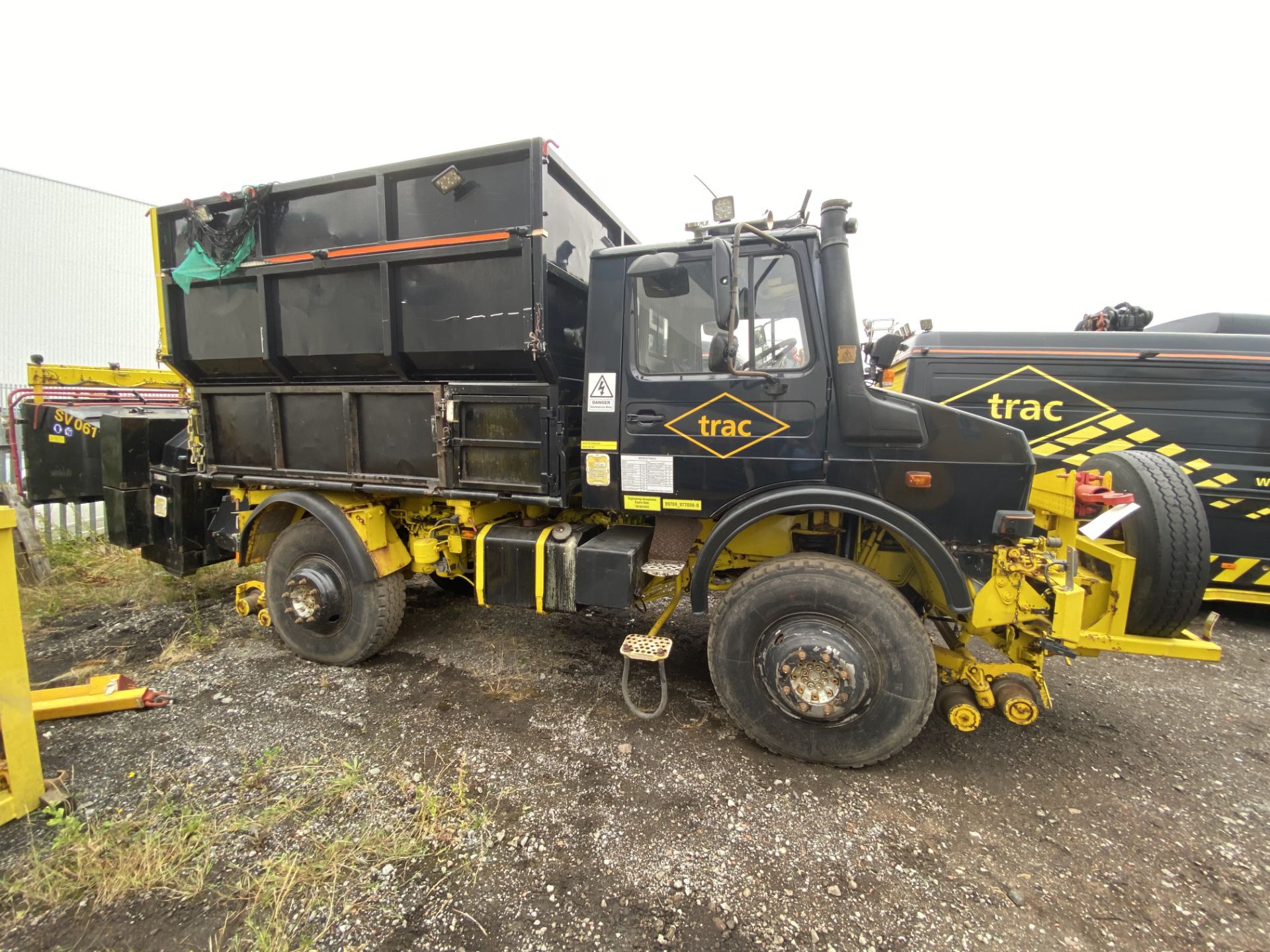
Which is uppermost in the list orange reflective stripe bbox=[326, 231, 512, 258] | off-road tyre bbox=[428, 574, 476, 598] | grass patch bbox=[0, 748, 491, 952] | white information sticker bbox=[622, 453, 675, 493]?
orange reflective stripe bbox=[326, 231, 512, 258]

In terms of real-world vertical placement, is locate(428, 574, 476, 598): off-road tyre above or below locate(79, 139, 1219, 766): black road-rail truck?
below

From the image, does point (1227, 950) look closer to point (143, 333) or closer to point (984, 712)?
point (984, 712)

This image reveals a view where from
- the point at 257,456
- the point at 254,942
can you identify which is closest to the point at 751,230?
the point at 254,942

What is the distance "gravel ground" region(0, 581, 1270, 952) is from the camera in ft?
6.14

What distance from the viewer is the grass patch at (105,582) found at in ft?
15.6

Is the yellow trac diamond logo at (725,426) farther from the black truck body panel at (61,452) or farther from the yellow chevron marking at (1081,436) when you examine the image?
the black truck body panel at (61,452)

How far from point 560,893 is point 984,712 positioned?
271 cm

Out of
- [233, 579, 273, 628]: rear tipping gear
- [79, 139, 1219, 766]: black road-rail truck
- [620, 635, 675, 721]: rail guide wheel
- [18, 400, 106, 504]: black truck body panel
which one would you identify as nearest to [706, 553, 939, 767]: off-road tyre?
[79, 139, 1219, 766]: black road-rail truck

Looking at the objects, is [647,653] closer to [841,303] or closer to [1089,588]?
[841,303]

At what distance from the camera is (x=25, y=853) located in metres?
2.11

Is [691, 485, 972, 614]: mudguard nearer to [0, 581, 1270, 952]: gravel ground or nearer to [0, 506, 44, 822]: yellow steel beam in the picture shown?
[0, 581, 1270, 952]: gravel ground

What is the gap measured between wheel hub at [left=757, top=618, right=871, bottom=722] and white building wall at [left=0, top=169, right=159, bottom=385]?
59.9 ft

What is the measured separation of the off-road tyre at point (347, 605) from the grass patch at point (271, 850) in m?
1.09

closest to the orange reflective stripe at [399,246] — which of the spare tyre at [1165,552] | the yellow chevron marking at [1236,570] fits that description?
the spare tyre at [1165,552]
